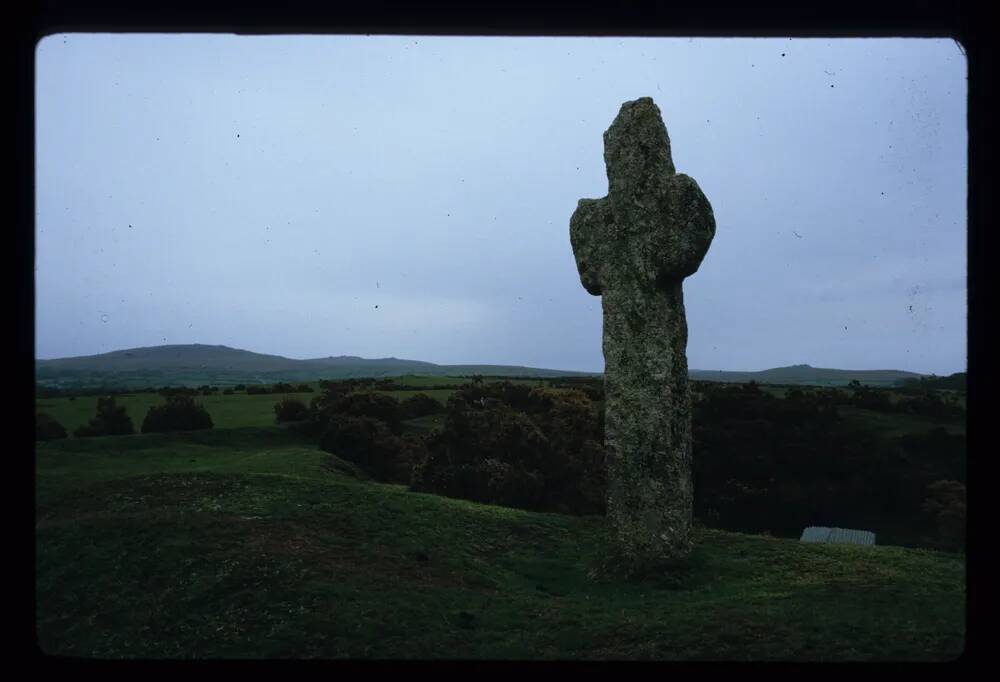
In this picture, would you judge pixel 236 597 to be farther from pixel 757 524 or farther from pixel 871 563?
pixel 757 524

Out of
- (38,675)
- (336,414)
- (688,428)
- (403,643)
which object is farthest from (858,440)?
(38,675)

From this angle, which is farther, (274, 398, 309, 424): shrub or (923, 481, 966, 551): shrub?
(274, 398, 309, 424): shrub

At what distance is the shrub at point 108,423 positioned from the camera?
20.3m

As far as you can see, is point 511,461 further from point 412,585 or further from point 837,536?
point 412,585

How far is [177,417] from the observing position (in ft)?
70.5

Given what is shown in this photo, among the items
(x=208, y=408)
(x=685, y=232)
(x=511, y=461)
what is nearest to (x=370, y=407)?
(x=208, y=408)

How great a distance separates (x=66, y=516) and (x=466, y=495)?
24.8ft

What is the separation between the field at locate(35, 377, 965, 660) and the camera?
23.8ft

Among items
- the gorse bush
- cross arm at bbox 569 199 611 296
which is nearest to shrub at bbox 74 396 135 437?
the gorse bush

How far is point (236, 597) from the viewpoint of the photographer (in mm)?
8242

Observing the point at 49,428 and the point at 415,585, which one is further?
the point at 49,428

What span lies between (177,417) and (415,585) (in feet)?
49.0

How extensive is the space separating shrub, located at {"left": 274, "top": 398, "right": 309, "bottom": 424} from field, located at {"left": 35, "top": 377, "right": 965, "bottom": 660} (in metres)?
9.39

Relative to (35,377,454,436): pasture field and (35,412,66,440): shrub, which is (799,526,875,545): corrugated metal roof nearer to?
(35,377,454,436): pasture field
